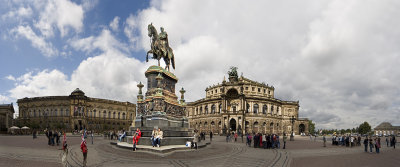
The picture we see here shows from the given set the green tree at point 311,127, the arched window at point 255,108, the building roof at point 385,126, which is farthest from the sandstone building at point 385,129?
the arched window at point 255,108

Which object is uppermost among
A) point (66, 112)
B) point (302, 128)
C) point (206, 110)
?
point (206, 110)

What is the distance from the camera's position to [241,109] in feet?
214

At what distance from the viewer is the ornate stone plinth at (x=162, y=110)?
15.7 metres

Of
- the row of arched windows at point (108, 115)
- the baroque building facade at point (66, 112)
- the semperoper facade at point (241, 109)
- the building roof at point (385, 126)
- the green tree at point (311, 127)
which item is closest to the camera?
the semperoper facade at point (241, 109)

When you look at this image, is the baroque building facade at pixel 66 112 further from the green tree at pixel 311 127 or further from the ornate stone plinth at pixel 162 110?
the green tree at pixel 311 127

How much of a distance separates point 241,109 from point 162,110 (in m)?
51.8

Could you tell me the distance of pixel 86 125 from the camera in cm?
7006

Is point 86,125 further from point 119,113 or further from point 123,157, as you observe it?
point 123,157

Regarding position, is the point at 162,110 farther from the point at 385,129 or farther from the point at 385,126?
the point at 385,126

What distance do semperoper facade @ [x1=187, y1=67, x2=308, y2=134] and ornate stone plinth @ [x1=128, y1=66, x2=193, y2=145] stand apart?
45.0 metres

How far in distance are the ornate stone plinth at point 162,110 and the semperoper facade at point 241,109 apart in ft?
148

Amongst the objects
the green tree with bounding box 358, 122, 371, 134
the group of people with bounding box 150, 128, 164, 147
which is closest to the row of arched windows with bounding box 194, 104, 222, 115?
the group of people with bounding box 150, 128, 164, 147

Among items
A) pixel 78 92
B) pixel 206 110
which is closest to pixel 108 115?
pixel 78 92

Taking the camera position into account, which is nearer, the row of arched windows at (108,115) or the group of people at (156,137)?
the group of people at (156,137)
